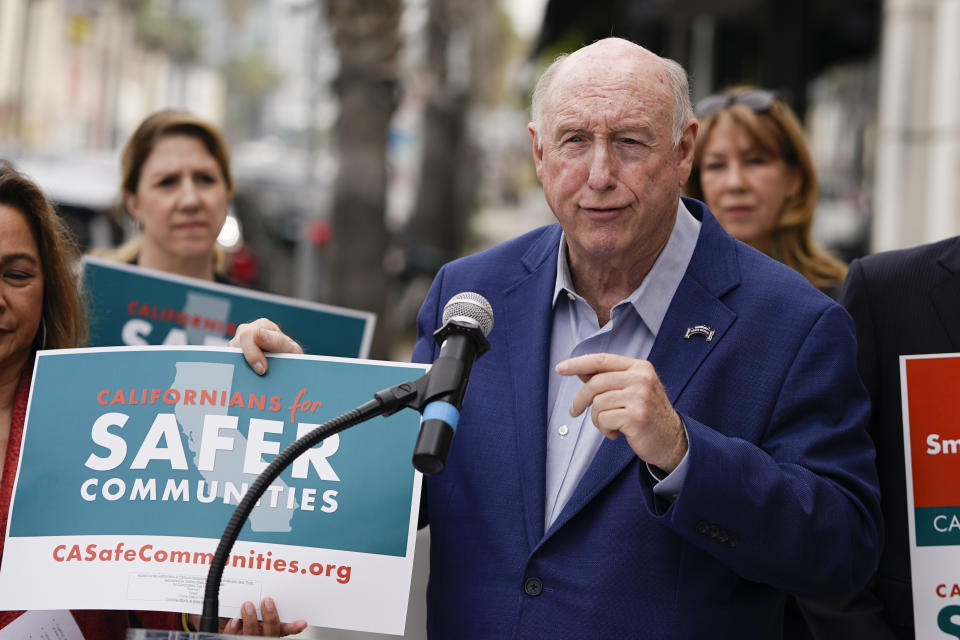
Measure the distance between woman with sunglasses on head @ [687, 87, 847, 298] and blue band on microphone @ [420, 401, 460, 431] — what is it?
267 centimetres

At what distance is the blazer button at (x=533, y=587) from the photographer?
8.77 feet

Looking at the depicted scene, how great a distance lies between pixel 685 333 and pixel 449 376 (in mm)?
751

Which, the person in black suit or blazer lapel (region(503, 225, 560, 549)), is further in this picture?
the person in black suit

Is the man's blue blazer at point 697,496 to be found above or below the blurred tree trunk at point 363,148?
below

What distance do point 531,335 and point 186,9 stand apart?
77636mm

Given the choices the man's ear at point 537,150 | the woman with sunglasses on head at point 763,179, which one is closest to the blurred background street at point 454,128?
the man's ear at point 537,150

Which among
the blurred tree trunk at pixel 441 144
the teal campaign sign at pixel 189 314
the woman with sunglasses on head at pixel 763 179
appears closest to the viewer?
the teal campaign sign at pixel 189 314

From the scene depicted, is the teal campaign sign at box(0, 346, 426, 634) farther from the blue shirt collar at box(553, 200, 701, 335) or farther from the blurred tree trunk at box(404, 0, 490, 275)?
the blurred tree trunk at box(404, 0, 490, 275)

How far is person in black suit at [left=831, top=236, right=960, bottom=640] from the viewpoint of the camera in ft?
9.87

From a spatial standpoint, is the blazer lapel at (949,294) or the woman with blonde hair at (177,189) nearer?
the blazer lapel at (949,294)

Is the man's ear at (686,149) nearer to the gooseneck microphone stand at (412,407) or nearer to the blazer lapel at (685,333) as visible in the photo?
the blazer lapel at (685,333)

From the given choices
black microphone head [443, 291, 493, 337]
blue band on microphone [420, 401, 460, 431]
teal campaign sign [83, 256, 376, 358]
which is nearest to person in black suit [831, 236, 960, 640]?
black microphone head [443, 291, 493, 337]

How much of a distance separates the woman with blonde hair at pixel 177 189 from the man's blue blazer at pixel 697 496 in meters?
2.41

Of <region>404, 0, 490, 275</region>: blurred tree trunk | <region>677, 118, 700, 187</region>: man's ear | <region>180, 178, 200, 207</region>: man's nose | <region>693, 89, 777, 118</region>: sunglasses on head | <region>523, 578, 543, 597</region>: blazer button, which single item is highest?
<region>404, 0, 490, 275</region>: blurred tree trunk
